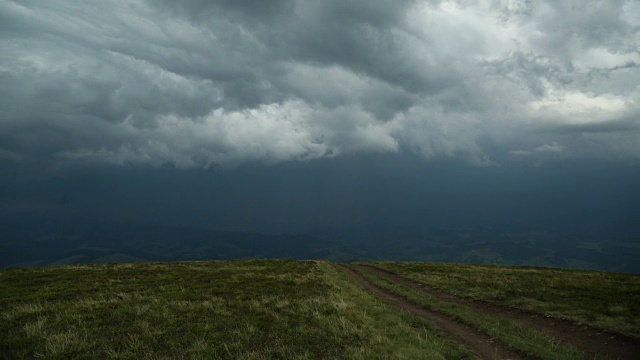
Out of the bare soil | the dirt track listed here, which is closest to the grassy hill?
the bare soil

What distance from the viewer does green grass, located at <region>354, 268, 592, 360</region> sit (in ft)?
42.3

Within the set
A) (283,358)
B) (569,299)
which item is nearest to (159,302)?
(283,358)

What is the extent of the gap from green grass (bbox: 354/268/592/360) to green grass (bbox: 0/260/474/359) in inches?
105

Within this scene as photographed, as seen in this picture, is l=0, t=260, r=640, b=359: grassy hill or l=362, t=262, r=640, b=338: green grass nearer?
l=0, t=260, r=640, b=359: grassy hill

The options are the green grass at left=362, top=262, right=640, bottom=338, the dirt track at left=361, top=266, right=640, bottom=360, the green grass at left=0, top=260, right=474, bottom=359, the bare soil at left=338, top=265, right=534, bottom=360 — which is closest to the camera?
the green grass at left=0, top=260, right=474, bottom=359

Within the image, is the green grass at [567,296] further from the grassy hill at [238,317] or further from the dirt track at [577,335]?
the dirt track at [577,335]

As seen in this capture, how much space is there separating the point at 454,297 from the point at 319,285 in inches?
400

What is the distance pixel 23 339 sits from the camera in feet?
40.7

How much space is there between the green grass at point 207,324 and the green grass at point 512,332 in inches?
105

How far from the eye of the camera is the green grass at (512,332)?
12.9m

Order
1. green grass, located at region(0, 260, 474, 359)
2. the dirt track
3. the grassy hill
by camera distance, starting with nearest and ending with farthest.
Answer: green grass, located at region(0, 260, 474, 359) → the grassy hill → the dirt track

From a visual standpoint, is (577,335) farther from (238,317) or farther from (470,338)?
(238,317)

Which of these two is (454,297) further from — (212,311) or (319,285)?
(212,311)

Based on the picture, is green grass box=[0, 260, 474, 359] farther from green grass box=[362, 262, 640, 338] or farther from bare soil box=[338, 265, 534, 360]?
green grass box=[362, 262, 640, 338]
